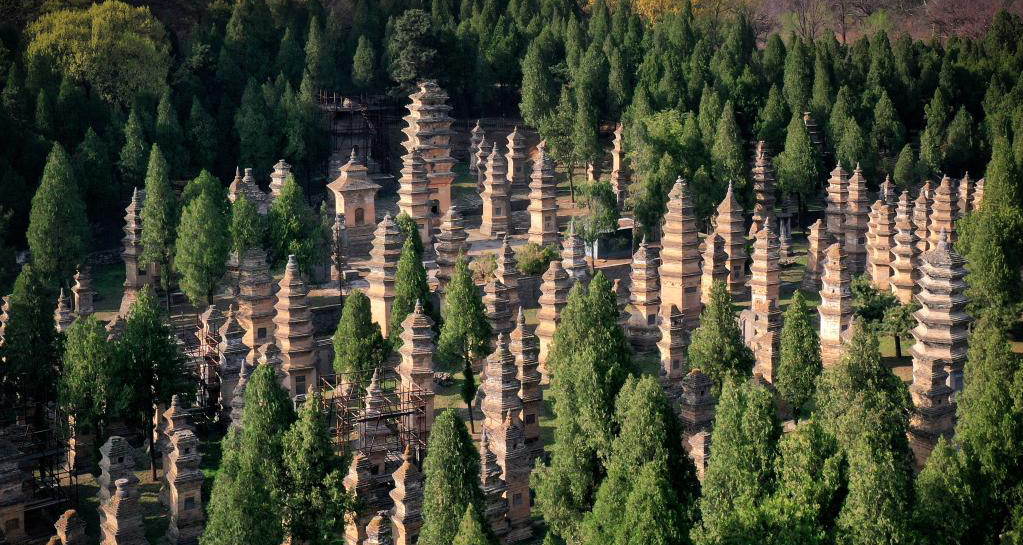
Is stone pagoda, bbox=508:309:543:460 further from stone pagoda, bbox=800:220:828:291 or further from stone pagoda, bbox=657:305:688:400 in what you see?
stone pagoda, bbox=800:220:828:291

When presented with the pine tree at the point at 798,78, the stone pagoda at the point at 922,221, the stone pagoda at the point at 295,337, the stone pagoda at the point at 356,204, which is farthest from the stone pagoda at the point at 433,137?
the stone pagoda at the point at 295,337

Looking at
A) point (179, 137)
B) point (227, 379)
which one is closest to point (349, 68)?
point (179, 137)

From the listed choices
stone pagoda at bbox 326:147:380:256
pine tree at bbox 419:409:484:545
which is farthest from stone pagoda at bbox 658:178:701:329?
pine tree at bbox 419:409:484:545

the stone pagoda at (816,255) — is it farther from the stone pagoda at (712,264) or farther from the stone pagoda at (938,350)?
the stone pagoda at (938,350)

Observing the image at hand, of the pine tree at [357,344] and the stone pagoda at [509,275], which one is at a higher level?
the stone pagoda at [509,275]

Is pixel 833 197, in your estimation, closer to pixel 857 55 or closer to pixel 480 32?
pixel 857 55
